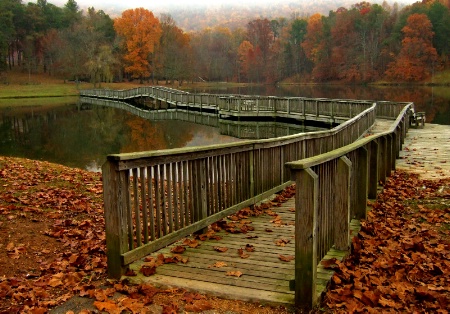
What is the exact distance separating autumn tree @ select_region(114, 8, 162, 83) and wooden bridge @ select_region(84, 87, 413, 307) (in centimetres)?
9169

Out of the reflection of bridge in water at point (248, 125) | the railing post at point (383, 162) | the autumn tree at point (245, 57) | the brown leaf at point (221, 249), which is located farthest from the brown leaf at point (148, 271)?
the autumn tree at point (245, 57)

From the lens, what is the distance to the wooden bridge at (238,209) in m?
4.05

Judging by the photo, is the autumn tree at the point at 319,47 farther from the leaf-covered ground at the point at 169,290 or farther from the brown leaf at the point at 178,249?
the brown leaf at the point at 178,249

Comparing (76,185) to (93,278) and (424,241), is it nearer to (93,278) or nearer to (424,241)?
(93,278)

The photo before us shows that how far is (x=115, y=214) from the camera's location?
4742mm

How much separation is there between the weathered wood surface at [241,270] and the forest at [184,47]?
258 ft

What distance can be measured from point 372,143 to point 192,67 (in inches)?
3760

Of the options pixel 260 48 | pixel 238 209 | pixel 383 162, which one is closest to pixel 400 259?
pixel 238 209

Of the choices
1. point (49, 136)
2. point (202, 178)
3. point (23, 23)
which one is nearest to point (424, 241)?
point (202, 178)

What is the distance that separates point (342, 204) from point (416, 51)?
92.8 metres

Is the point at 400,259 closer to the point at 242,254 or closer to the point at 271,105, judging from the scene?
the point at 242,254

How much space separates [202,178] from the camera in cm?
607

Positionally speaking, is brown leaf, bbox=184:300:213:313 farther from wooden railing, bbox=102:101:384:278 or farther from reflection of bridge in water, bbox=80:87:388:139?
reflection of bridge in water, bbox=80:87:388:139

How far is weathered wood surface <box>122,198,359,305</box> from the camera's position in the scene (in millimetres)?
4340
